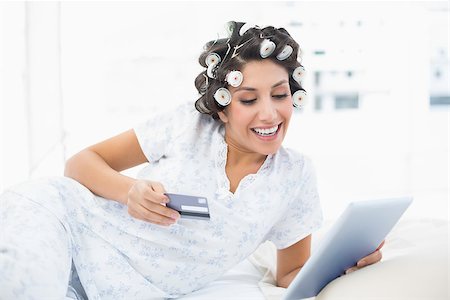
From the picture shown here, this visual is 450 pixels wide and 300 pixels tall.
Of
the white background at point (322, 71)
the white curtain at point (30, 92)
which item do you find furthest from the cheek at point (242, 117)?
the white background at point (322, 71)

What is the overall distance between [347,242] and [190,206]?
362 mm

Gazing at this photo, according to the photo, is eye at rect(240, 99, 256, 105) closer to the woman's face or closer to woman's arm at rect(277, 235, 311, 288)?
the woman's face

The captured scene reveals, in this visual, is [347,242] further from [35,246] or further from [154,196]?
[35,246]

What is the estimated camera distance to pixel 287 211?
1.88 m

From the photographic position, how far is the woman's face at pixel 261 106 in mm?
1721

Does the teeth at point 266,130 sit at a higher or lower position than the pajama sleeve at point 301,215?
higher

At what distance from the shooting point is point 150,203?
1553 mm

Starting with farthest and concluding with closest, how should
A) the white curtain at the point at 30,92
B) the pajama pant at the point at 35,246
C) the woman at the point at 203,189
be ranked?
the white curtain at the point at 30,92 < the woman at the point at 203,189 < the pajama pant at the point at 35,246

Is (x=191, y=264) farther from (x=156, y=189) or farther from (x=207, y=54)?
(x=207, y=54)

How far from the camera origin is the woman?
1.65 m

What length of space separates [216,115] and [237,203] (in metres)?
0.25

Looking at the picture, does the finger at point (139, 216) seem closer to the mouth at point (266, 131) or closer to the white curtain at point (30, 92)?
the mouth at point (266, 131)

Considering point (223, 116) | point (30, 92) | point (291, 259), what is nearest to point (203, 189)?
point (223, 116)

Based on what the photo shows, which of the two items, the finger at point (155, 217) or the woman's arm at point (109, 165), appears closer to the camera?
the finger at point (155, 217)
